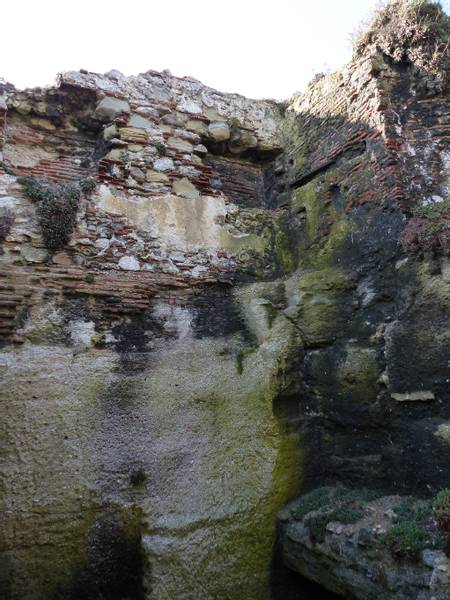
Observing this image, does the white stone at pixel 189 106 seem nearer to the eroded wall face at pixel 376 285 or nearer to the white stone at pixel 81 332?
the eroded wall face at pixel 376 285

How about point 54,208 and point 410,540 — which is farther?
point 54,208

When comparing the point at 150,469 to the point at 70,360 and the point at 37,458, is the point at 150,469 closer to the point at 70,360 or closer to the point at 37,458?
the point at 37,458

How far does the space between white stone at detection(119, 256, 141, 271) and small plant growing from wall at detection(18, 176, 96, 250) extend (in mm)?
508

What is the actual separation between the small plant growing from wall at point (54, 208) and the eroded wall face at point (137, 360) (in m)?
0.06

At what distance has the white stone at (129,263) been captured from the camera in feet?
14.2

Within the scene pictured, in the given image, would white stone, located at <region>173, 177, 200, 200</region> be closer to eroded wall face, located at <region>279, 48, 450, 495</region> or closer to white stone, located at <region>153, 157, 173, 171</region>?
white stone, located at <region>153, 157, 173, 171</region>

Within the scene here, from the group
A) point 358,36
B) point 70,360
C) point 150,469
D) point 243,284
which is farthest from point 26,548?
point 358,36

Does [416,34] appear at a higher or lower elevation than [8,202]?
higher

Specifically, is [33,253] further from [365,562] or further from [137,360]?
[365,562]

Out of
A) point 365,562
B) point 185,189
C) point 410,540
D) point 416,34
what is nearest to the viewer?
point 410,540

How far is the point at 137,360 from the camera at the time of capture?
3979mm

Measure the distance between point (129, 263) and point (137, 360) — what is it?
3.06 feet

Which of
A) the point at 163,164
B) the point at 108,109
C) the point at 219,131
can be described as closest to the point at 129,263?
the point at 163,164

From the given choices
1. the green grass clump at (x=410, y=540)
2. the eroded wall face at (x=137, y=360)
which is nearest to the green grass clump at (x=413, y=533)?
the green grass clump at (x=410, y=540)
